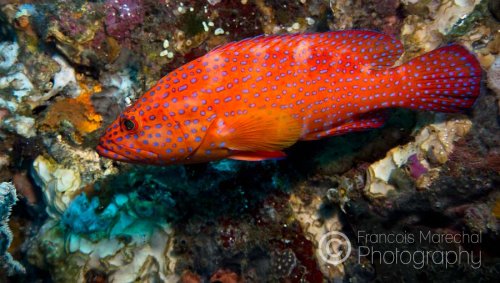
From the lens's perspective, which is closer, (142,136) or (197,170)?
(142,136)

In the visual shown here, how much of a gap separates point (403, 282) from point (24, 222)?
5912 millimetres

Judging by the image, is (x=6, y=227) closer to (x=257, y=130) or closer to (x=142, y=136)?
(x=142, y=136)

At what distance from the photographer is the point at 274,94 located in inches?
131

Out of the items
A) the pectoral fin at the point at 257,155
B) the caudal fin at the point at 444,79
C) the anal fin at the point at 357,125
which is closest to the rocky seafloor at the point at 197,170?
the caudal fin at the point at 444,79

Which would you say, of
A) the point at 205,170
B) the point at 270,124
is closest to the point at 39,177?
the point at 205,170

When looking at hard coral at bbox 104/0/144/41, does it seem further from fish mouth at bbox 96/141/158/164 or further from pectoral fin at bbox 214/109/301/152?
pectoral fin at bbox 214/109/301/152

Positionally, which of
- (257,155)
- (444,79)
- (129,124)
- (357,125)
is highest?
(444,79)

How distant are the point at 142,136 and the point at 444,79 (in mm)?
2980

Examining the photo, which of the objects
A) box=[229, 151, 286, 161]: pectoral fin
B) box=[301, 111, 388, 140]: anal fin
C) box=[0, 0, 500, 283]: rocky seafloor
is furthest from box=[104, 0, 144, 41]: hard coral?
box=[301, 111, 388, 140]: anal fin

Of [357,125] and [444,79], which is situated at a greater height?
[444,79]

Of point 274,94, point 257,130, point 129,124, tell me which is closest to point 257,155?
A: point 257,130

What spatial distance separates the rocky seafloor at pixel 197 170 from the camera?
3.98 meters

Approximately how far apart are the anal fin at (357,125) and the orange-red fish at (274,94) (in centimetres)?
13

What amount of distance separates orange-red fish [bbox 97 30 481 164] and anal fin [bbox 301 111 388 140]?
0.13 metres
